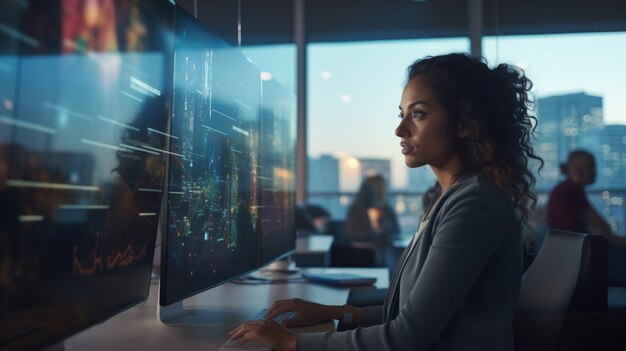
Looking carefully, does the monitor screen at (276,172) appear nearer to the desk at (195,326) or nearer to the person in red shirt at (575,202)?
the desk at (195,326)

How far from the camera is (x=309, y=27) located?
247 inches

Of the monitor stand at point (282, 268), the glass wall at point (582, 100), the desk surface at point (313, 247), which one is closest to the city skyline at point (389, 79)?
the glass wall at point (582, 100)

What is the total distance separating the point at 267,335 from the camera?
1149mm

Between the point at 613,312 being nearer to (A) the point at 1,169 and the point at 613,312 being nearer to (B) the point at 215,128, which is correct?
(B) the point at 215,128

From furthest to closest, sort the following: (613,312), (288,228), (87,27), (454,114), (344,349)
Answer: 1. (288,228)
2. (613,312)
3. (454,114)
4. (344,349)
5. (87,27)

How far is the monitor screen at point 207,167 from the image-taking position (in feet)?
3.95

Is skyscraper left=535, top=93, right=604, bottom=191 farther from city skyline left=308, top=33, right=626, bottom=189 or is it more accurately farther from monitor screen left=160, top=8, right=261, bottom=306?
monitor screen left=160, top=8, right=261, bottom=306

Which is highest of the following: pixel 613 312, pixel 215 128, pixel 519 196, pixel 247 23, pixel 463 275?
pixel 247 23

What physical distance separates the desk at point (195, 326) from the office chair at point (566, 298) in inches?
22.2

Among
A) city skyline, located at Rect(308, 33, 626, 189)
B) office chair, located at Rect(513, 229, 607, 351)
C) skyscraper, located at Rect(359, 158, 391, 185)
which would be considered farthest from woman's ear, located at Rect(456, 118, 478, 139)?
skyscraper, located at Rect(359, 158, 391, 185)

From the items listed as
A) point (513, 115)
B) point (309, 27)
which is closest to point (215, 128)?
point (513, 115)

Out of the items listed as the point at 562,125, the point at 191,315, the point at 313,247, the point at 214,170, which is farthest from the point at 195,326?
the point at 562,125

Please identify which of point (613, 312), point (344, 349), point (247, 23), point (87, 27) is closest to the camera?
point (87, 27)

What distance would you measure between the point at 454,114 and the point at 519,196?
27cm
